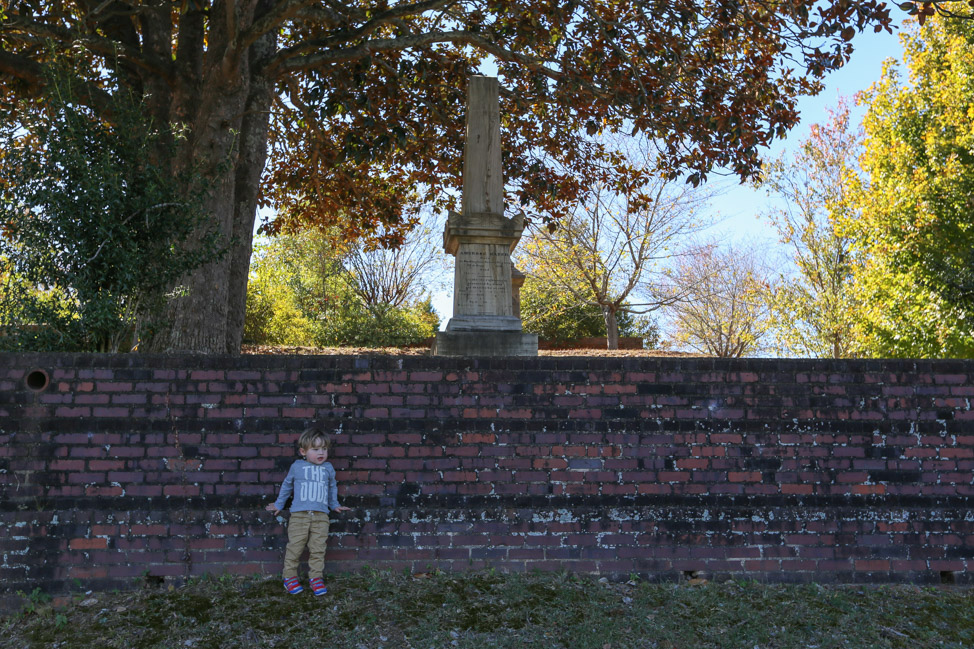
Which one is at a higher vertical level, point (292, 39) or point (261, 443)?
point (292, 39)

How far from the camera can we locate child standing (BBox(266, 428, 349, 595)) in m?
5.44

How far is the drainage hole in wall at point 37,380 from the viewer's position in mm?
5637

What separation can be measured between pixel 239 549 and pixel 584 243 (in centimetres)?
1894

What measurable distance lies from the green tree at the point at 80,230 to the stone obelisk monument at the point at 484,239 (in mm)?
4509

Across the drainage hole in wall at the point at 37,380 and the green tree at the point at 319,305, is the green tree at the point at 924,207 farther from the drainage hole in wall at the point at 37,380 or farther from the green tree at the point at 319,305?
A: the drainage hole in wall at the point at 37,380

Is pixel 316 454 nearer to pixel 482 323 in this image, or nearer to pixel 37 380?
pixel 37 380

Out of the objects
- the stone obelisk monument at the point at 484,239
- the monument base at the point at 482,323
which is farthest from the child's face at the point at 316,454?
the monument base at the point at 482,323

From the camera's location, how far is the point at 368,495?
5734 mm

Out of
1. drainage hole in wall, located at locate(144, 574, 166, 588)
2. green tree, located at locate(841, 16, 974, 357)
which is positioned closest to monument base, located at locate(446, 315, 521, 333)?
drainage hole in wall, located at locate(144, 574, 166, 588)

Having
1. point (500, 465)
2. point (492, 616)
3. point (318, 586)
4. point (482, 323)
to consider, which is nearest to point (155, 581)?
point (318, 586)

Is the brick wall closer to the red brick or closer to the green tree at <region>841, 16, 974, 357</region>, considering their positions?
the red brick

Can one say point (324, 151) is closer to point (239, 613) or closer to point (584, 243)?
point (239, 613)

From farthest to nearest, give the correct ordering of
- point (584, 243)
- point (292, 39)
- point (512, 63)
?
point (584, 243)
point (292, 39)
point (512, 63)

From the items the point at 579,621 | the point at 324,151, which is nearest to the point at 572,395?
the point at 579,621
